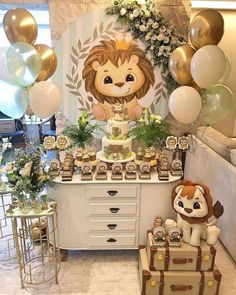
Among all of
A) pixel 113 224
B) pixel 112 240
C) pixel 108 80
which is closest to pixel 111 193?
pixel 113 224

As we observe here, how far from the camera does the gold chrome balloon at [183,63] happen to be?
254 centimetres

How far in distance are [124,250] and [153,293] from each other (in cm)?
65

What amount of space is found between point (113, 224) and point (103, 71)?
5.76 feet

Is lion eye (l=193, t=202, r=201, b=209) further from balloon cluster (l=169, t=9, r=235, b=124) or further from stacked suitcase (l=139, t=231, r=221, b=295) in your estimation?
balloon cluster (l=169, t=9, r=235, b=124)

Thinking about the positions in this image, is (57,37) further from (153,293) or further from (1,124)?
(1,124)

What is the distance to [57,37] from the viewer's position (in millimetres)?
3303

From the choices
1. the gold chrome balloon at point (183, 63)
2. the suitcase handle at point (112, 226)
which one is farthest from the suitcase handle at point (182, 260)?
the gold chrome balloon at point (183, 63)

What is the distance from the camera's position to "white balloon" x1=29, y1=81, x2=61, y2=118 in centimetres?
238

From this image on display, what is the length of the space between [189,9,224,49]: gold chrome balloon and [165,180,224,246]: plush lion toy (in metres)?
1.20

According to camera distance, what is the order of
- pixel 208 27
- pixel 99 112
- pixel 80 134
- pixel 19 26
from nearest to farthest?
1. pixel 19 26
2. pixel 208 27
3. pixel 80 134
4. pixel 99 112

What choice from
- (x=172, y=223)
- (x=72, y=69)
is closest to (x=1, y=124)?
(x=72, y=69)

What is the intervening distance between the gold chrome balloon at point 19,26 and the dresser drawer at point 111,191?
131 centimetres

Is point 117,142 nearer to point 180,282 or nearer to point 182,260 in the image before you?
point 182,260

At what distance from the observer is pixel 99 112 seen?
349 centimetres
